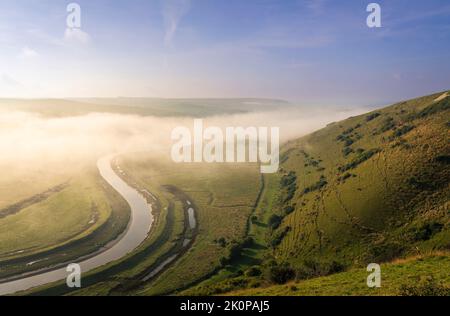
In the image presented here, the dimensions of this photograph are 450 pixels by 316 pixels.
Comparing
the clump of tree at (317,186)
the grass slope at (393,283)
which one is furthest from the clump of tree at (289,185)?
the grass slope at (393,283)

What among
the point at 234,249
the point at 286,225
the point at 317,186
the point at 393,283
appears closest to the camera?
the point at 393,283

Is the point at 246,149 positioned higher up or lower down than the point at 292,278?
higher up

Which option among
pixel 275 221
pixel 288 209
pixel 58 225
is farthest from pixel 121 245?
pixel 288 209

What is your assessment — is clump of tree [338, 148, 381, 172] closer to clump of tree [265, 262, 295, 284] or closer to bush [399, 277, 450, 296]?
clump of tree [265, 262, 295, 284]

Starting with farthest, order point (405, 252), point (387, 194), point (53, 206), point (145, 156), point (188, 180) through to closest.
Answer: point (145, 156) < point (188, 180) < point (53, 206) < point (387, 194) < point (405, 252)

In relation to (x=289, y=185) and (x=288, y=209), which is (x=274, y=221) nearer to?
(x=288, y=209)
